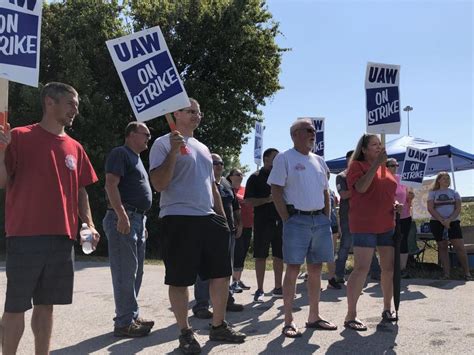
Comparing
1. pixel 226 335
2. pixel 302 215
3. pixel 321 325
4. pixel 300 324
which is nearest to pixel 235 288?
pixel 300 324

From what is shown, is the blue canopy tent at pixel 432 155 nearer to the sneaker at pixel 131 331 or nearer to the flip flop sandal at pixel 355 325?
the flip flop sandal at pixel 355 325

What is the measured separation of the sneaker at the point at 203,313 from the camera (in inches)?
225

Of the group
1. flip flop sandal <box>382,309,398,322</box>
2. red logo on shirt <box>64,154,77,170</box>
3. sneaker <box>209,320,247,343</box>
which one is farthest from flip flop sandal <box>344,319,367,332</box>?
red logo on shirt <box>64,154,77,170</box>

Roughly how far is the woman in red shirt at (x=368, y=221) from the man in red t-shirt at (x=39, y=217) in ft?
9.20

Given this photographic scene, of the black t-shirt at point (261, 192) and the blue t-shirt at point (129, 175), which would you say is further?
the black t-shirt at point (261, 192)

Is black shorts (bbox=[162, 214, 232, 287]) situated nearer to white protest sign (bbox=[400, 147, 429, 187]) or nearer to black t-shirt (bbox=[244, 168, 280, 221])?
black t-shirt (bbox=[244, 168, 280, 221])

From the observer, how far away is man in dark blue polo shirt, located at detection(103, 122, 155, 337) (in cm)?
473

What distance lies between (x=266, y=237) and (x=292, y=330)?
2.11 m

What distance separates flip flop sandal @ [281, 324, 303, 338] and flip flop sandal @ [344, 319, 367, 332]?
1.81 ft

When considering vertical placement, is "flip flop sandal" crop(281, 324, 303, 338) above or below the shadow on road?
above

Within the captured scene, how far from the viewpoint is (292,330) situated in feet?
15.9

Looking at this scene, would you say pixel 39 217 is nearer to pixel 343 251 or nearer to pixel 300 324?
pixel 300 324

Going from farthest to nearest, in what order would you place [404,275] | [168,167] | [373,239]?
[404,275] < [373,239] < [168,167]

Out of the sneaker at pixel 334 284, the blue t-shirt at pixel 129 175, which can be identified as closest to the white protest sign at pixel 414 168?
the sneaker at pixel 334 284
